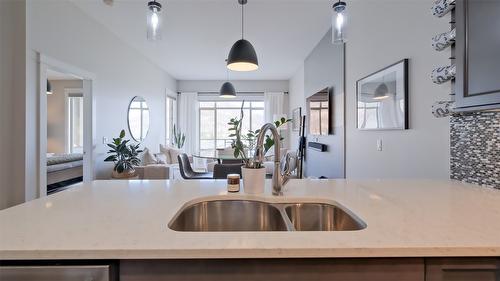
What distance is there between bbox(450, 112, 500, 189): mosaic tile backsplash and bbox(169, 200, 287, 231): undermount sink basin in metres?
1.10

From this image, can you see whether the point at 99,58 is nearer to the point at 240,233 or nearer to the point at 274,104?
the point at 240,233

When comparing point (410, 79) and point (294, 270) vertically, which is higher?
point (410, 79)

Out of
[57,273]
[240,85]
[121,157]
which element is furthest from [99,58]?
[240,85]

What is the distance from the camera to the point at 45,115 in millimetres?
2840

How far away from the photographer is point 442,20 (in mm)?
1704

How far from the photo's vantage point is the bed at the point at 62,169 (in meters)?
4.29

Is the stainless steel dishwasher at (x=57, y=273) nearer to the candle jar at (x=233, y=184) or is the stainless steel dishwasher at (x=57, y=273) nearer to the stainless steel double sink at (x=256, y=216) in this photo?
the stainless steel double sink at (x=256, y=216)

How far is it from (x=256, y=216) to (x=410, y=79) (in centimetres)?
171

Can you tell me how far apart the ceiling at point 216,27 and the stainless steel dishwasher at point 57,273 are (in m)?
3.08

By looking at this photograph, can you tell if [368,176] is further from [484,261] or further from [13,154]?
[13,154]

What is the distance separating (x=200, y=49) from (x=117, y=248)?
464cm

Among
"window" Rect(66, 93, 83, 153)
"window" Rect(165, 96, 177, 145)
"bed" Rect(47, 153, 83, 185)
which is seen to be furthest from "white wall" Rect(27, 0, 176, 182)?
"window" Rect(66, 93, 83, 153)

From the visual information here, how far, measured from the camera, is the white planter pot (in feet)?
4.13

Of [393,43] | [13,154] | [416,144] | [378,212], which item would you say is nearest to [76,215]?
[378,212]
